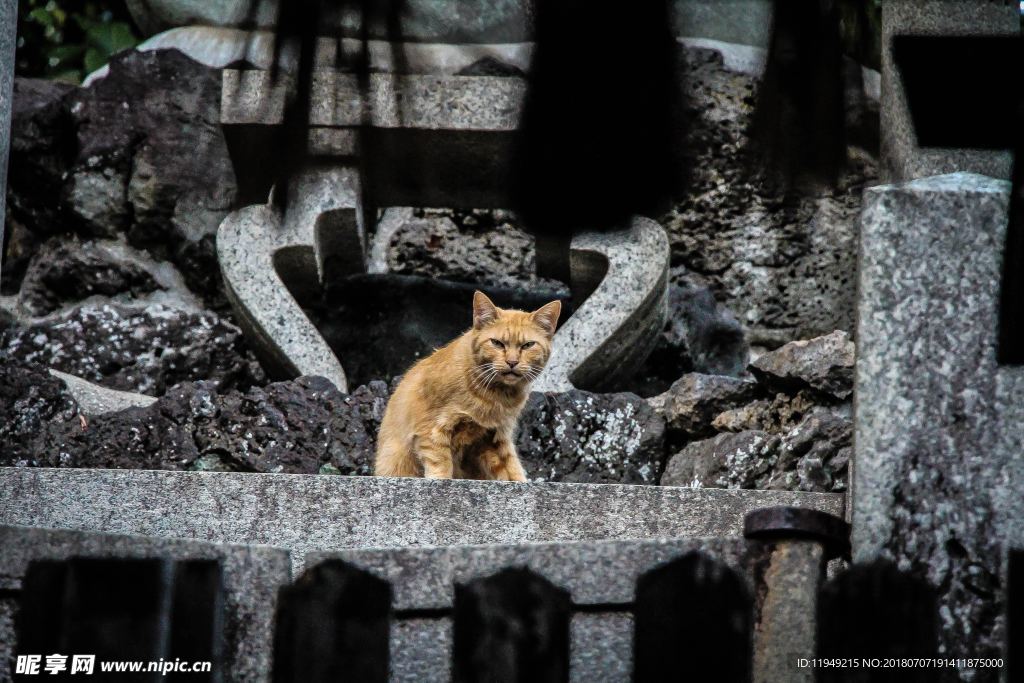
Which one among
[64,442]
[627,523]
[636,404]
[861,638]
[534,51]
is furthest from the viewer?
[636,404]

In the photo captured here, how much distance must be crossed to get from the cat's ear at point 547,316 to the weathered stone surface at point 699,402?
0.52 m

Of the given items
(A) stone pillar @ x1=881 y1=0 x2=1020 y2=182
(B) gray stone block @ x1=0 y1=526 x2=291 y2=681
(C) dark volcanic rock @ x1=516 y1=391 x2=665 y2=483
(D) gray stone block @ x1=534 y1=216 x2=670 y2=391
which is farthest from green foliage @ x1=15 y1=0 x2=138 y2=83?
(B) gray stone block @ x1=0 y1=526 x2=291 y2=681

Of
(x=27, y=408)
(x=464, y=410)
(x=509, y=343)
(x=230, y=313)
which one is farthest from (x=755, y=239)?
(x=27, y=408)

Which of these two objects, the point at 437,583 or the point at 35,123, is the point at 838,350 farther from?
the point at 35,123

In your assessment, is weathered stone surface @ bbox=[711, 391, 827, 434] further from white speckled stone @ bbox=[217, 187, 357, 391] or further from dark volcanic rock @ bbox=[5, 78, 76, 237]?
dark volcanic rock @ bbox=[5, 78, 76, 237]

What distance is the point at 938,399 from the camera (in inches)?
120

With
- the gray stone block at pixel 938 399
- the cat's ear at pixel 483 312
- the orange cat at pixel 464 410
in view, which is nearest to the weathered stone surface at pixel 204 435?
the orange cat at pixel 464 410

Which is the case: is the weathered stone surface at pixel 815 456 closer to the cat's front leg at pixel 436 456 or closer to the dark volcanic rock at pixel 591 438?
the dark volcanic rock at pixel 591 438

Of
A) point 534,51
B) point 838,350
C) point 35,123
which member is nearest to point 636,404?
point 838,350

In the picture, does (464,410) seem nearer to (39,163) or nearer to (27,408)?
(27,408)

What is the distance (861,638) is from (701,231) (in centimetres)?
408

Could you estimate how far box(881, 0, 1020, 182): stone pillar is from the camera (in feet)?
11.6

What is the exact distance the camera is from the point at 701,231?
6.75 meters

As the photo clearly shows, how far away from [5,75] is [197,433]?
153 centimetres
